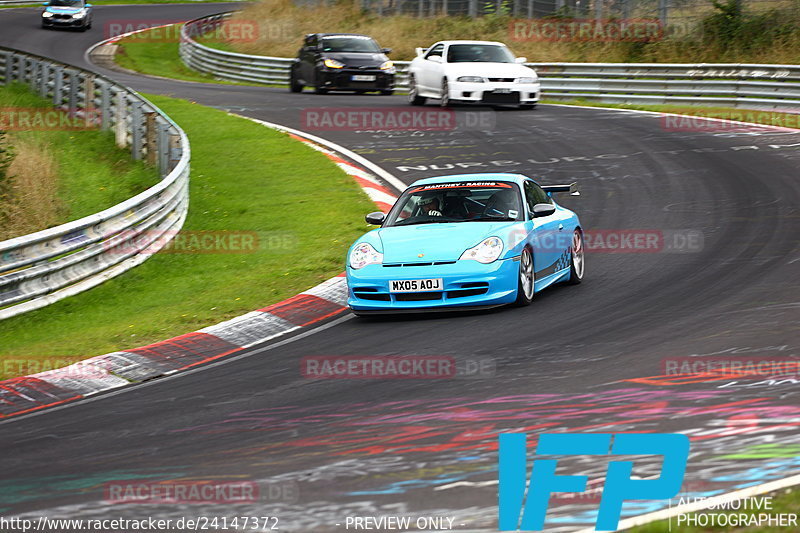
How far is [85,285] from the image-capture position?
13023 mm

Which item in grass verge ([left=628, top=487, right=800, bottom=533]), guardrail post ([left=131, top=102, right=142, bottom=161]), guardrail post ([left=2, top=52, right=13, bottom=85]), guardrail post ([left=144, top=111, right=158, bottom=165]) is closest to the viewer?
grass verge ([left=628, top=487, right=800, bottom=533])

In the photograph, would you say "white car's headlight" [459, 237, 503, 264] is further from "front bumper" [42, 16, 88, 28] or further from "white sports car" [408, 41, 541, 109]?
"front bumper" [42, 16, 88, 28]

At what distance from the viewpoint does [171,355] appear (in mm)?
10227

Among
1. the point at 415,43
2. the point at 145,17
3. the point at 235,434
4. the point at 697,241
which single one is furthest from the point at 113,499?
the point at 145,17

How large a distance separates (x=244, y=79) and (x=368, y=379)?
32843mm

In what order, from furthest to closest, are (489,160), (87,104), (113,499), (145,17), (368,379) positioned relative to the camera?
(145,17) → (87,104) → (489,160) → (368,379) → (113,499)

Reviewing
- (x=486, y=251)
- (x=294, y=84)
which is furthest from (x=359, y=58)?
(x=486, y=251)

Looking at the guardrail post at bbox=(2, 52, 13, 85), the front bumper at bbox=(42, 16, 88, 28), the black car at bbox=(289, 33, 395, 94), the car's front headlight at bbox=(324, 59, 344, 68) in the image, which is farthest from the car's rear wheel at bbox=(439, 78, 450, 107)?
the front bumper at bbox=(42, 16, 88, 28)

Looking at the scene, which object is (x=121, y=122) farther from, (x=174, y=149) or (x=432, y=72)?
(x=432, y=72)

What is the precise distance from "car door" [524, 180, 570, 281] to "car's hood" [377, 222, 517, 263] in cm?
34

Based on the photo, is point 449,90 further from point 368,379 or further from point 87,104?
point 368,379

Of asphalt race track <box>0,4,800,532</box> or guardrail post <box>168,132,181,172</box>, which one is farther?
guardrail post <box>168,132,181,172</box>

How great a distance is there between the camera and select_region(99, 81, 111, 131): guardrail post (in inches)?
822

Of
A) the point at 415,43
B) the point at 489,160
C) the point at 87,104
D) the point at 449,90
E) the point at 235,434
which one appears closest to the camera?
the point at 235,434
